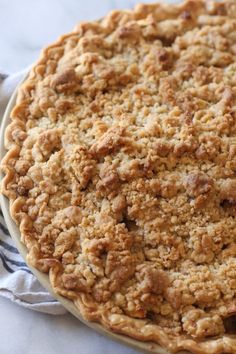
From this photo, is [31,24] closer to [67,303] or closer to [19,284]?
[19,284]

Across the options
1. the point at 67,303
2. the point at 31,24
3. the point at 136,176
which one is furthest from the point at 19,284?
the point at 31,24

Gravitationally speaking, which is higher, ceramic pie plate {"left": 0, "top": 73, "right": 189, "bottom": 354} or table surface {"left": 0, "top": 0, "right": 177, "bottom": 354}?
table surface {"left": 0, "top": 0, "right": 177, "bottom": 354}

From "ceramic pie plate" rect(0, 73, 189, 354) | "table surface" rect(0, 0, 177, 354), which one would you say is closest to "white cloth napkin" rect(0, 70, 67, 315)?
"table surface" rect(0, 0, 177, 354)

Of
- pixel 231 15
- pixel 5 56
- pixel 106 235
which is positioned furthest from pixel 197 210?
pixel 5 56

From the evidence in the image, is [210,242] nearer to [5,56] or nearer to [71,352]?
[71,352]

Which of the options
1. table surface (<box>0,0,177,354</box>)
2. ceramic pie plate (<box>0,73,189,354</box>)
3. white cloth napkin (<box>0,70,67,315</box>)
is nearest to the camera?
ceramic pie plate (<box>0,73,189,354</box>)

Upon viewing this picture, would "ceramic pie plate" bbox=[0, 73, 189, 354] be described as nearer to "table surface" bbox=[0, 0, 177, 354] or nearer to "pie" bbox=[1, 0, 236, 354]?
"pie" bbox=[1, 0, 236, 354]
